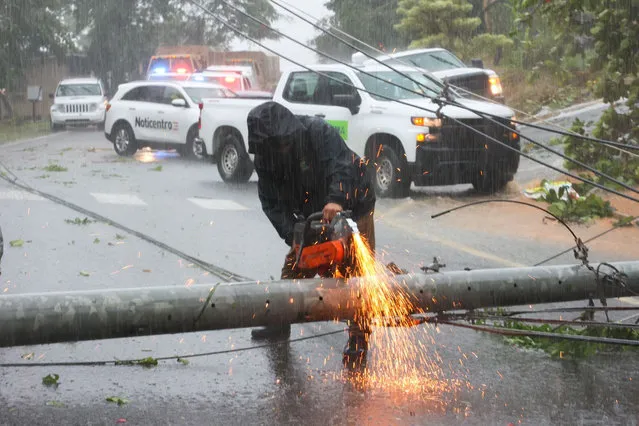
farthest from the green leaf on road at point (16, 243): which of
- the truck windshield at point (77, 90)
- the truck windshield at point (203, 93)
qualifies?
the truck windshield at point (77, 90)

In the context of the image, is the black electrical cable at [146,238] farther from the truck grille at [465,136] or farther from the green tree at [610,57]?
the truck grille at [465,136]

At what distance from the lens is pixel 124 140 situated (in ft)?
84.1

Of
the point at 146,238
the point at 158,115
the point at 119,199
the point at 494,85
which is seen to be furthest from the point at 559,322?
the point at 158,115

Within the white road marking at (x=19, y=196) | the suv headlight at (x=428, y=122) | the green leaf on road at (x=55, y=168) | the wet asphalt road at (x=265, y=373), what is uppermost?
the suv headlight at (x=428, y=122)

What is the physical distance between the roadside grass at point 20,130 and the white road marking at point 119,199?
17.8 metres

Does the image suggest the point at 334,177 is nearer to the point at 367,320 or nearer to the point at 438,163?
the point at 367,320

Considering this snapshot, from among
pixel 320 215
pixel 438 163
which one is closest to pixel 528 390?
pixel 320 215

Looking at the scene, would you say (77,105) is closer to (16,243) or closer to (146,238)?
(146,238)

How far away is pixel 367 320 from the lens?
18.5 ft

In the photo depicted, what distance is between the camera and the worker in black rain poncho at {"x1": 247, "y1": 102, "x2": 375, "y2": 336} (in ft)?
19.3

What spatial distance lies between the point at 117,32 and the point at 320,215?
→ 2179 inches

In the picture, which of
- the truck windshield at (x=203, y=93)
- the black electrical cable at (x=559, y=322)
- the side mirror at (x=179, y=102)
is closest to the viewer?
the black electrical cable at (x=559, y=322)

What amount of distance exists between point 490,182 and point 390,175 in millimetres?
1784

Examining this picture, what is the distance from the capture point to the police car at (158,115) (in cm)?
2428
